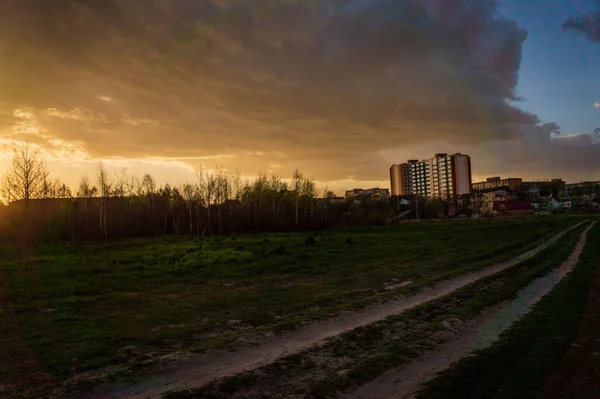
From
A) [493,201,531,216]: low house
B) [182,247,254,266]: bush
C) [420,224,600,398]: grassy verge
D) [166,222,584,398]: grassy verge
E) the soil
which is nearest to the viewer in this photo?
the soil

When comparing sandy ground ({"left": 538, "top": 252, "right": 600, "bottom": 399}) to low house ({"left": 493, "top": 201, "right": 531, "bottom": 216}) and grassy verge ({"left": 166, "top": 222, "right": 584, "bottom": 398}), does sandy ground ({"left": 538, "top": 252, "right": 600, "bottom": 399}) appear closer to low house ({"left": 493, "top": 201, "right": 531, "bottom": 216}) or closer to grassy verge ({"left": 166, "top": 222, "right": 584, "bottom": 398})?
grassy verge ({"left": 166, "top": 222, "right": 584, "bottom": 398})

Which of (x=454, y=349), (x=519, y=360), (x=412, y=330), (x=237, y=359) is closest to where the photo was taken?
(x=519, y=360)

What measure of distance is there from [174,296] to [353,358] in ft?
36.5

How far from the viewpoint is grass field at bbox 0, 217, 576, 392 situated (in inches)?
464

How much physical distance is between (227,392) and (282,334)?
4.19m

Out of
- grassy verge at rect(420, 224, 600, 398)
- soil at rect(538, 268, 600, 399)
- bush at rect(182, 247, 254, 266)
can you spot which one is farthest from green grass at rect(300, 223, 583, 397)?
bush at rect(182, 247, 254, 266)

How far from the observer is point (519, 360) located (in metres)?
9.88

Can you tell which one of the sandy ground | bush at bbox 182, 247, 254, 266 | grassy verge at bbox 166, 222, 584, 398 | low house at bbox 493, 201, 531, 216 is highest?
low house at bbox 493, 201, 531, 216

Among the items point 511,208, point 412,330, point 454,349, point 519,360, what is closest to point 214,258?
point 412,330

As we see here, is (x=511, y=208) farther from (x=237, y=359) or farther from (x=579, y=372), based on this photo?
(x=237, y=359)

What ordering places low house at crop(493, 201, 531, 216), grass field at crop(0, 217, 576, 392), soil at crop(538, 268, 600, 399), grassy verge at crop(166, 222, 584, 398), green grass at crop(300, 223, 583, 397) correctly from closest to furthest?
1. soil at crop(538, 268, 600, 399)
2. grassy verge at crop(166, 222, 584, 398)
3. green grass at crop(300, 223, 583, 397)
4. grass field at crop(0, 217, 576, 392)
5. low house at crop(493, 201, 531, 216)

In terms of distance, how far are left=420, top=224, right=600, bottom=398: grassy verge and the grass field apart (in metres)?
5.65

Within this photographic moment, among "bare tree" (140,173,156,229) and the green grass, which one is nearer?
the green grass

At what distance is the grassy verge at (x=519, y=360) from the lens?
8281 millimetres
